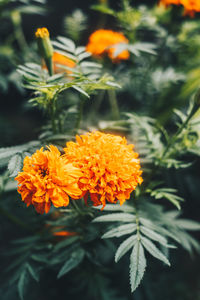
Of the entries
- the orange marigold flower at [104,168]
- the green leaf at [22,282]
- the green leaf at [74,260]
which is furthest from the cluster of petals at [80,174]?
the green leaf at [22,282]

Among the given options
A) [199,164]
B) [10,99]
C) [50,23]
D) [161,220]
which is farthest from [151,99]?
[10,99]

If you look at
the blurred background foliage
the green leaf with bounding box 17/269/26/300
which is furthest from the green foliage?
the green leaf with bounding box 17/269/26/300

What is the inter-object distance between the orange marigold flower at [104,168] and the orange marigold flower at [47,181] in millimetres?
32

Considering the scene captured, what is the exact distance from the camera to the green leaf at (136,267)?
25.9 inches

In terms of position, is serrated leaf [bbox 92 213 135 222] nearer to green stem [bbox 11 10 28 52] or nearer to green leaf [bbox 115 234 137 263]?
green leaf [bbox 115 234 137 263]

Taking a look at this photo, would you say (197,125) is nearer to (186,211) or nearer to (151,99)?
(151,99)

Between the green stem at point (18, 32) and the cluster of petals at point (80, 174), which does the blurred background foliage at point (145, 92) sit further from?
the cluster of petals at point (80, 174)

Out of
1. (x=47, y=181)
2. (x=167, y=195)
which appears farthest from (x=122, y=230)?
(x=47, y=181)

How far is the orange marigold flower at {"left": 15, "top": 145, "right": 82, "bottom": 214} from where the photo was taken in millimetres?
645

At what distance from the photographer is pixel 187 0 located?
1.20 metres

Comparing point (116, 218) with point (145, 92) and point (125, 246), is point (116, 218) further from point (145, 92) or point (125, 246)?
point (145, 92)

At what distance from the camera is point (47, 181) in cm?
65

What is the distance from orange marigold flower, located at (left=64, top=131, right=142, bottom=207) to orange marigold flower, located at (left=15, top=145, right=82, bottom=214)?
0.10 ft

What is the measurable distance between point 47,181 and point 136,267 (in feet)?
1.00
